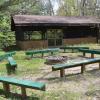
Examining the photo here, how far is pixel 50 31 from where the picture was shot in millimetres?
25062

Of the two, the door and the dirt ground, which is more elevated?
the dirt ground

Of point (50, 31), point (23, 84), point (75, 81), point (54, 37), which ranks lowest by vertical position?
point (54, 37)

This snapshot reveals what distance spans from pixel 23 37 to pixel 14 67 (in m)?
12.1

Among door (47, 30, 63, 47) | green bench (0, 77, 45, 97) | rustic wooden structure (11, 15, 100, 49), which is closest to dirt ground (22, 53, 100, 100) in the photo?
green bench (0, 77, 45, 97)

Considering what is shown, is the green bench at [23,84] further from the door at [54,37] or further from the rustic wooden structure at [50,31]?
the door at [54,37]

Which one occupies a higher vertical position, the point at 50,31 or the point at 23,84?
the point at 23,84

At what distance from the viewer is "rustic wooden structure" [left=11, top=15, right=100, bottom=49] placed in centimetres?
2344

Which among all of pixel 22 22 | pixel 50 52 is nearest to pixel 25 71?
pixel 50 52

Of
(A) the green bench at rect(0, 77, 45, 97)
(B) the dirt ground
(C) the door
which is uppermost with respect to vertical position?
(A) the green bench at rect(0, 77, 45, 97)

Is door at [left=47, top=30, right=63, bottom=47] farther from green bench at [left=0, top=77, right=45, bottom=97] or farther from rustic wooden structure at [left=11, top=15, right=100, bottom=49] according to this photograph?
green bench at [left=0, top=77, right=45, bottom=97]

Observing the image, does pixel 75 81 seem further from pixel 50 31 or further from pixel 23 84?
pixel 50 31

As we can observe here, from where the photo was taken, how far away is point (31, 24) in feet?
75.2

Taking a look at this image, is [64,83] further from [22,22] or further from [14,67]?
[22,22]

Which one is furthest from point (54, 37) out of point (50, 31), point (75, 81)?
point (75, 81)
